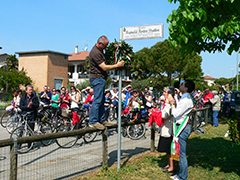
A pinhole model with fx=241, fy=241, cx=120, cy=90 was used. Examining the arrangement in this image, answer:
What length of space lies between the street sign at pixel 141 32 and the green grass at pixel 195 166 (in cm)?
270

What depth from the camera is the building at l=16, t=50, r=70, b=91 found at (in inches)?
1237

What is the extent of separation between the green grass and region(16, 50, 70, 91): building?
1049 inches

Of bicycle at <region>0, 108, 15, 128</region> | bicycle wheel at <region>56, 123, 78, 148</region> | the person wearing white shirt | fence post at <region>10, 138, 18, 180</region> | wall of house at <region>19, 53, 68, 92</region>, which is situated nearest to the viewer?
fence post at <region>10, 138, 18, 180</region>

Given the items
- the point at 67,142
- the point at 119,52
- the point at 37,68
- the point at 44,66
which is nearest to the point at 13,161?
the point at 67,142

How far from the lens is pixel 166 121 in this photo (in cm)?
529

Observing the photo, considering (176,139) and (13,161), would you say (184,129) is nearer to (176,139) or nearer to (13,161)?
(176,139)

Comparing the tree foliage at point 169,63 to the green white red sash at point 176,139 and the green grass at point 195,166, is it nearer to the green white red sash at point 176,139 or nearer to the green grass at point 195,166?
the green grass at point 195,166

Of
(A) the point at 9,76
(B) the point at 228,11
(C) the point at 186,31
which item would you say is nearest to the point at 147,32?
(C) the point at 186,31

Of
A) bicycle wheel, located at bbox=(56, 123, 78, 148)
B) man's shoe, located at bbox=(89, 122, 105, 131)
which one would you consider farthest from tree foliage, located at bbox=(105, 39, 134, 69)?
bicycle wheel, located at bbox=(56, 123, 78, 148)

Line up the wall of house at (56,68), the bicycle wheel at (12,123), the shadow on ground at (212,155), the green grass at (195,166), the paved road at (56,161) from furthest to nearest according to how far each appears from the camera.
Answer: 1. the wall of house at (56,68)
2. the bicycle wheel at (12,123)
3. the shadow on ground at (212,155)
4. the green grass at (195,166)
5. the paved road at (56,161)

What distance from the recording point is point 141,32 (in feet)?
15.0

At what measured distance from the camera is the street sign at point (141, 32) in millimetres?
4438

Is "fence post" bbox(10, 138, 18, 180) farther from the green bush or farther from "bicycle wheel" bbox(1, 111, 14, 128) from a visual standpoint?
"bicycle wheel" bbox(1, 111, 14, 128)

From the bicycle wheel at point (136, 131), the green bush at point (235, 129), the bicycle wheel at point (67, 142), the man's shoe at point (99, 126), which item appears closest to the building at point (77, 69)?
the bicycle wheel at point (136, 131)
